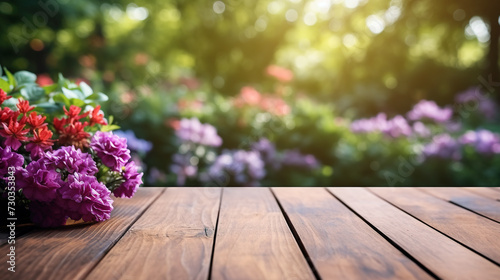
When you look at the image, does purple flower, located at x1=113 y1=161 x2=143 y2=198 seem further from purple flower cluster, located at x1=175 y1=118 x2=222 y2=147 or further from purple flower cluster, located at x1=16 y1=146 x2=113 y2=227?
purple flower cluster, located at x1=175 y1=118 x2=222 y2=147

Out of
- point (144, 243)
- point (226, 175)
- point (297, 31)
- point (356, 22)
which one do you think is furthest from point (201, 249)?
point (297, 31)

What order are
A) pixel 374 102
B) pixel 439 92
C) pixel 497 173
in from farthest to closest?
1. pixel 439 92
2. pixel 374 102
3. pixel 497 173

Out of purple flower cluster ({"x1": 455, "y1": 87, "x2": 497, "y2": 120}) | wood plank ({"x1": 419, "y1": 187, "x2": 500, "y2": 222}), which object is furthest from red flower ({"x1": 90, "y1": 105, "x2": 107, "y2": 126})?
purple flower cluster ({"x1": 455, "y1": 87, "x2": 497, "y2": 120})

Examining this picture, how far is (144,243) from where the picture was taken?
1.24 metres

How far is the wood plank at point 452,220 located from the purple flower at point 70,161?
110 centimetres

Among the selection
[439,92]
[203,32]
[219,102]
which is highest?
[203,32]

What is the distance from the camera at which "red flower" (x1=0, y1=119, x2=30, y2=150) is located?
1.47 metres

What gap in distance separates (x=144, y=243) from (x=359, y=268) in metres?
0.55

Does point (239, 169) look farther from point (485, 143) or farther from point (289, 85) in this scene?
point (289, 85)

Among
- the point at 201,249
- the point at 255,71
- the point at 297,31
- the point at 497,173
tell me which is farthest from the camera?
the point at 297,31

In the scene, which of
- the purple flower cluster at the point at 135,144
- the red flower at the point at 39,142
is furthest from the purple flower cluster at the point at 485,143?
the red flower at the point at 39,142

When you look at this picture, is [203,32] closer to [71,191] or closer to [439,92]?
[439,92]

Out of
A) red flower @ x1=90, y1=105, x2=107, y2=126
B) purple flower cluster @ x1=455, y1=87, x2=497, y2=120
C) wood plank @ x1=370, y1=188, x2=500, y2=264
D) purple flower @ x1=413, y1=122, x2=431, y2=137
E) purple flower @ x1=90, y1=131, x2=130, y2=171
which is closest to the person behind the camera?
wood plank @ x1=370, y1=188, x2=500, y2=264

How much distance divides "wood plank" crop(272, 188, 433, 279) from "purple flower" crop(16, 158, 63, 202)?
745mm
